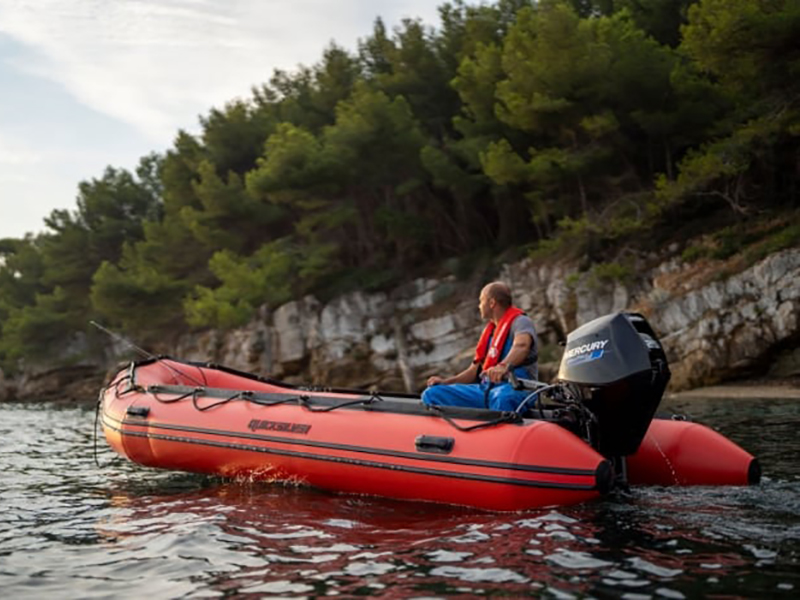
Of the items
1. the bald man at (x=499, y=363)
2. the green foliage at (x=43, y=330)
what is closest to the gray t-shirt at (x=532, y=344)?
the bald man at (x=499, y=363)

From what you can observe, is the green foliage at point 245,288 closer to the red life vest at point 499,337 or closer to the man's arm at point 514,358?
the red life vest at point 499,337

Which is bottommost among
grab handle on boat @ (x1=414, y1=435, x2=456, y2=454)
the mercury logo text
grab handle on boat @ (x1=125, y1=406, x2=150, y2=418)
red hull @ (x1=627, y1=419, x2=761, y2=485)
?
red hull @ (x1=627, y1=419, x2=761, y2=485)

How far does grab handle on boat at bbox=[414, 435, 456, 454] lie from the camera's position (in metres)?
6.15

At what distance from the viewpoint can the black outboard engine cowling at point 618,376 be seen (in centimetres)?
572

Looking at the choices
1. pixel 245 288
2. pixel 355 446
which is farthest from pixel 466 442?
pixel 245 288

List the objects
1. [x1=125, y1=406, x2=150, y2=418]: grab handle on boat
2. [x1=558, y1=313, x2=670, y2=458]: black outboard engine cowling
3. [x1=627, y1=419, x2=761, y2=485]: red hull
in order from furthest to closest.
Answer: [x1=125, y1=406, x2=150, y2=418]: grab handle on boat
[x1=627, y1=419, x2=761, y2=485]: red hull
[x1=558, y1=313, x2=670, y2=458]: black outboard engine cowling

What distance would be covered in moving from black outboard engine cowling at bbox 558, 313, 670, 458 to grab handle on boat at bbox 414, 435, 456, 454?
1001 millimetres

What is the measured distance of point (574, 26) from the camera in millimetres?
20500

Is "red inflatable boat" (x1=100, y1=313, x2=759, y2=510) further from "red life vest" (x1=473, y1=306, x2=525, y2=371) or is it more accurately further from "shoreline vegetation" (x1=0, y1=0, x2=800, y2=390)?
"shoreline vegetation" (x1=0, y1=0, x2=800, y2=390)

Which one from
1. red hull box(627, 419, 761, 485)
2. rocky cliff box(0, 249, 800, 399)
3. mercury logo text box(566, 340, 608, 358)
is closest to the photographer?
mercury logo text box(566, 340, 608, 358)

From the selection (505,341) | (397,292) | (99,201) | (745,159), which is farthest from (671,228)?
(99,201)

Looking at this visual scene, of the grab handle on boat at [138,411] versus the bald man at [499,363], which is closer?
the bald man at [499,363]

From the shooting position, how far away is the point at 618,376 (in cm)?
573

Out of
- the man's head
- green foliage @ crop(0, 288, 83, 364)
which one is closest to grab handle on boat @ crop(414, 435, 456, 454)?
the man's head
